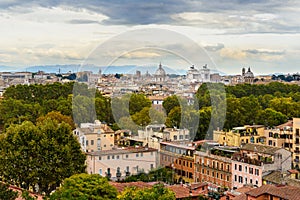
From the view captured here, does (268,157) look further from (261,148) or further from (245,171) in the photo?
(261,148)

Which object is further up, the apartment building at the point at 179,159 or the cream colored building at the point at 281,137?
the cream colored building at the point at 281,137

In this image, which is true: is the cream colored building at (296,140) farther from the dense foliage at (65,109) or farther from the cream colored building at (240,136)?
the dense foliage at (65,109)

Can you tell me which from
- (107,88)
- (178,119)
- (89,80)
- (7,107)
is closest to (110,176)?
(178,119)

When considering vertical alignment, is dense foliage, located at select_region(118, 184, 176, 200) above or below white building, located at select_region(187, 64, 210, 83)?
below

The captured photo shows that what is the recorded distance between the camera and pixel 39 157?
16.8 meters

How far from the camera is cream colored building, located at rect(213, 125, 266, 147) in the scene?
21.8m

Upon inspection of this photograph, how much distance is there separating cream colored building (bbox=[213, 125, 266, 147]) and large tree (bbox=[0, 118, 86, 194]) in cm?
697

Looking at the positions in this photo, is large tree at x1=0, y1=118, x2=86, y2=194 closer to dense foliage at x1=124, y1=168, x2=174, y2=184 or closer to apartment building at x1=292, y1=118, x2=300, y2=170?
dense foliage at x1=124, y1=168, x2=174, y2=184

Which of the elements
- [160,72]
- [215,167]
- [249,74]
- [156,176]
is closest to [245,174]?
[215,167]

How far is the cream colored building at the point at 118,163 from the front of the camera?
1891 centimetres

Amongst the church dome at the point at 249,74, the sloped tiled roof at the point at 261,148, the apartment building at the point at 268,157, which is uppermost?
the church dome at the point at 249,74

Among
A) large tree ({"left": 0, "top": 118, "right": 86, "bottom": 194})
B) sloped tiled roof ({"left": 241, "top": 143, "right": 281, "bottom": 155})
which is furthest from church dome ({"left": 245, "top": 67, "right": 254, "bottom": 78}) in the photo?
large tree ({"left": 0, "top": 118, "right": 86, "bottom": 194})

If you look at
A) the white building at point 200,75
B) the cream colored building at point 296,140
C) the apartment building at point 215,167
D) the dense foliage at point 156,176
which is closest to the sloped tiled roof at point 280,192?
the apartment building at point 215,167

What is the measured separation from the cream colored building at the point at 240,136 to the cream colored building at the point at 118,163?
12.8ft
